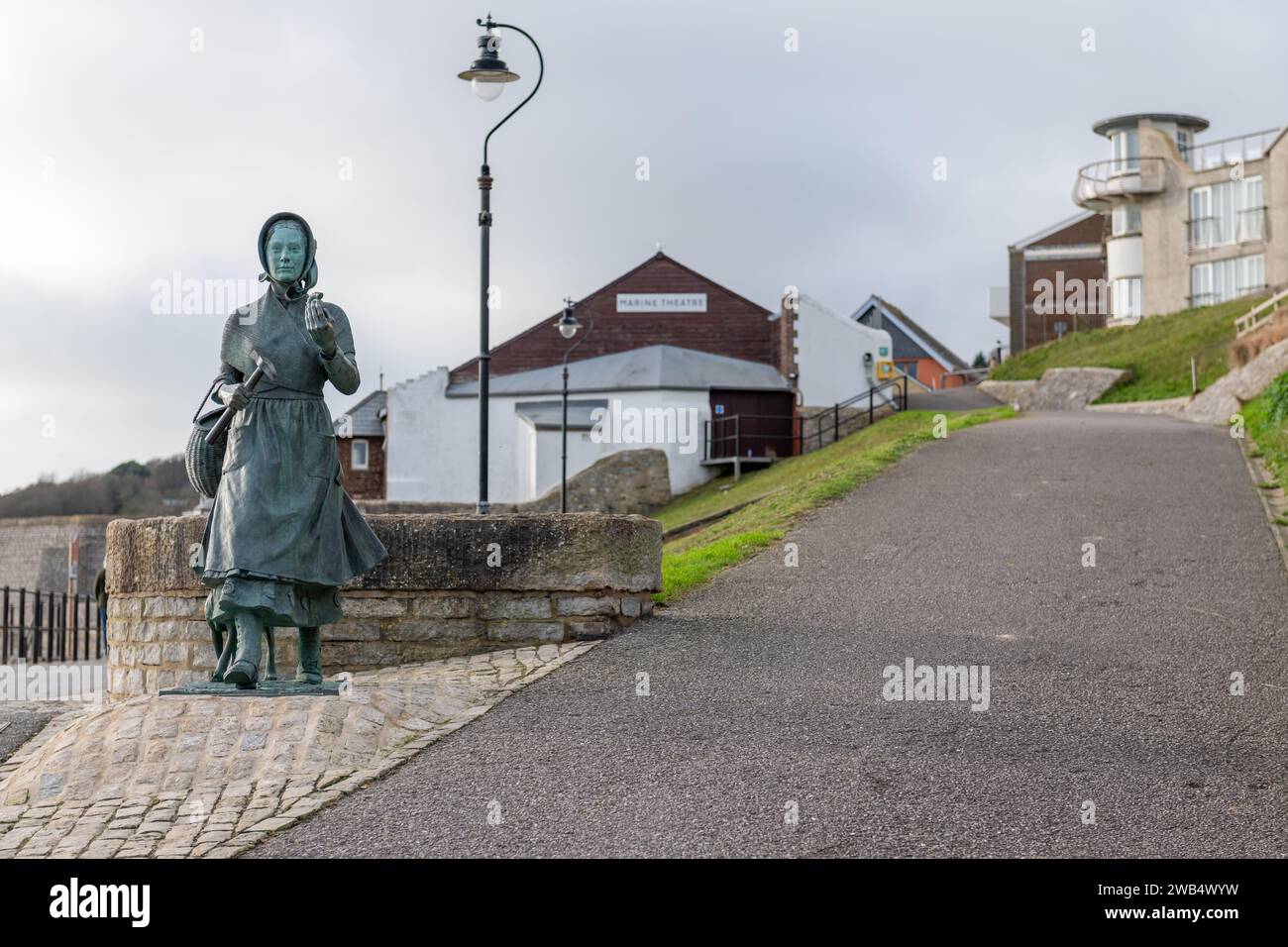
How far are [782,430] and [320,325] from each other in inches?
1347

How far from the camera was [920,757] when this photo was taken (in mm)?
8172

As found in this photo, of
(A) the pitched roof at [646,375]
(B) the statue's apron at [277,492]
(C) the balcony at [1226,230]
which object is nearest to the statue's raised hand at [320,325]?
(B) the statue's apron at [277,492]

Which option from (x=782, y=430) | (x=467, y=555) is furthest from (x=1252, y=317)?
(x=467, y=555)

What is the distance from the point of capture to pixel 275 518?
902 cm

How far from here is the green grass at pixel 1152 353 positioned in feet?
119

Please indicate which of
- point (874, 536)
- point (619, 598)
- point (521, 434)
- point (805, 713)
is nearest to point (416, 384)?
point (521, 434)

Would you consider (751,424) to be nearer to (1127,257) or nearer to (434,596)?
(1127,257)

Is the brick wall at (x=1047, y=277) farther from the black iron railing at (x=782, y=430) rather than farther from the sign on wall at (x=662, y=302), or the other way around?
the black iron railing at (x=782, y=430)

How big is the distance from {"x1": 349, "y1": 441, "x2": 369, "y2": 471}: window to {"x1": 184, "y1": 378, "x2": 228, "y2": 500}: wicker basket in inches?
1560

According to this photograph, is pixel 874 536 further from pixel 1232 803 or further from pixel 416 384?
pixel 416 384

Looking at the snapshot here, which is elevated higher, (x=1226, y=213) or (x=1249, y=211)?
(x=1226, y=213)

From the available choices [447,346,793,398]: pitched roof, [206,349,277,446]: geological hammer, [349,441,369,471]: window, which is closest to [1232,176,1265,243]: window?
[447,346,793,398]: pitched roof

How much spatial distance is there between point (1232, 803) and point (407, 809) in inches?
152

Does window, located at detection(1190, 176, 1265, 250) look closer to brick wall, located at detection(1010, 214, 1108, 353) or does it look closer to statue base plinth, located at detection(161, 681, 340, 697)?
brick wall, located at detection(1010, 214, 1108, 353)
